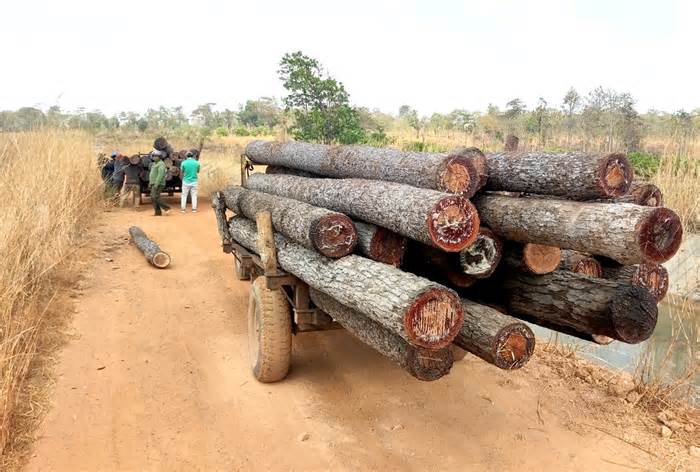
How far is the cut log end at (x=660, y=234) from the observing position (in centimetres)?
252

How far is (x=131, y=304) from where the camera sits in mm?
6980

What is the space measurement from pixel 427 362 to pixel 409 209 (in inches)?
36.5

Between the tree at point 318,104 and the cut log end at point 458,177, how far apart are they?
13.4 meters

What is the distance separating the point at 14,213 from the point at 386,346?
17.4 ft

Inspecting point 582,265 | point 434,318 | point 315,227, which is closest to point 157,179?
point 315,227

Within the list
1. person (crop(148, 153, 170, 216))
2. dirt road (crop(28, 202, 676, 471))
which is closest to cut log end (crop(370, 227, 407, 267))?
dirt road (crop(28, 202, 676, 471))

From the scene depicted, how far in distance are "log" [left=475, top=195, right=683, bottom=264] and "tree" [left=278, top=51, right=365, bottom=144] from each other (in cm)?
1372

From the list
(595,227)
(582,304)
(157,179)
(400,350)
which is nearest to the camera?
(595,227)

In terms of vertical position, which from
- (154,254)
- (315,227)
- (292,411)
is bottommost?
(292,411)

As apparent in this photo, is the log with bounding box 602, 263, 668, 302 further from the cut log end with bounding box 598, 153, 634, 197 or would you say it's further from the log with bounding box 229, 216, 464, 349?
the log with bounding box 229, 216, 464, 349

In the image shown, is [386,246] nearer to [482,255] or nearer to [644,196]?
[482,255]

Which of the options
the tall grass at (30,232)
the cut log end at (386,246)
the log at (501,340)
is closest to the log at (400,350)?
the log at (501,340)

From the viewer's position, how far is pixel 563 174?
10.4ft

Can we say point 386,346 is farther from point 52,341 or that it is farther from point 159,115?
point 159,115
